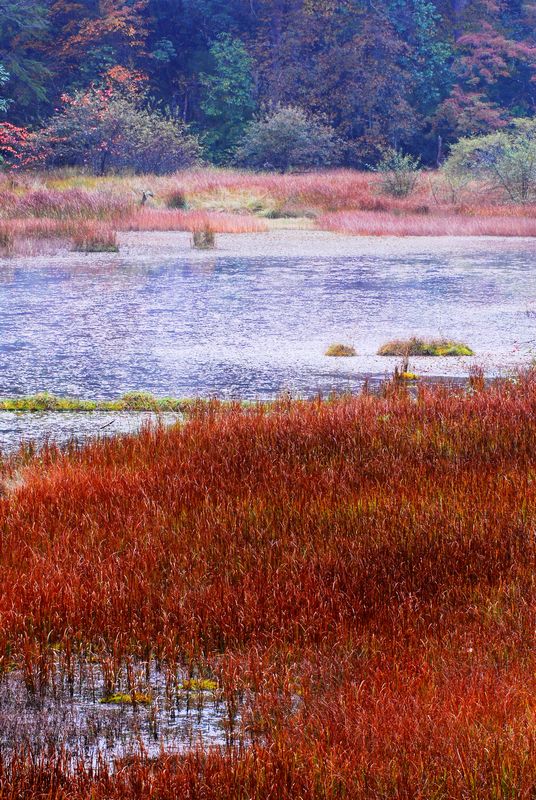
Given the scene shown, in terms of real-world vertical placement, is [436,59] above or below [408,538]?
above

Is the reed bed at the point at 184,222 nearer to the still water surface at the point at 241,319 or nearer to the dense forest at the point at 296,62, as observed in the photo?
the still water surface at the point at 241,319

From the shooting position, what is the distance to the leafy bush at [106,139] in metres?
41.6

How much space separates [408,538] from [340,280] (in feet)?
46.2

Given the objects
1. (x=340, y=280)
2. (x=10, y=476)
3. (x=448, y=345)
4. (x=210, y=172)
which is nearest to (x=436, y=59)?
(x=210, y=172)

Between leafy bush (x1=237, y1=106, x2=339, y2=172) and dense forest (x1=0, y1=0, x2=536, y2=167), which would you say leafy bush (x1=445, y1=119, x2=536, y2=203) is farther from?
dense forest (x1=0, y1=0, x2=536, y2=167)

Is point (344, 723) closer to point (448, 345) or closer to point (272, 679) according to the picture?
point (272, 679)

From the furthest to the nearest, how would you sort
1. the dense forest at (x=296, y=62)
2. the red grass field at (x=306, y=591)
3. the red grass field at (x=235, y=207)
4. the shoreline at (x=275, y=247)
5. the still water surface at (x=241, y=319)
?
the dense forest at (x=296, y=62) < the red grass field at (x=235, y=207) < the shoreline at (x=275, y=247) < the still water surface at (x=241, y=319) < the red grass field at (x=306, y=591)

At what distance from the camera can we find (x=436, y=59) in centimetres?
5359

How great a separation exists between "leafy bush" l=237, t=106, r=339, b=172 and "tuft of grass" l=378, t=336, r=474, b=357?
34791 mm

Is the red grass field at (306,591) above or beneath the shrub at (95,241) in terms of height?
above

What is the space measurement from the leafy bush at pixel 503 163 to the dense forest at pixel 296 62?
1062 cm

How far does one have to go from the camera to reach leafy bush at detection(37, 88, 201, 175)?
41594mm

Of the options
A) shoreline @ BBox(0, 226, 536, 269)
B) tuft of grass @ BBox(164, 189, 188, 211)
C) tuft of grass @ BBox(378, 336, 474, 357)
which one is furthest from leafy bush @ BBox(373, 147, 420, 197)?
tuft of grass @ BBox(378, 336, 474, 357)

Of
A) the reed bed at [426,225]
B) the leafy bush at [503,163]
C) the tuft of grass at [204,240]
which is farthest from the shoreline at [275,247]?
the leafy bush at [503,163]
